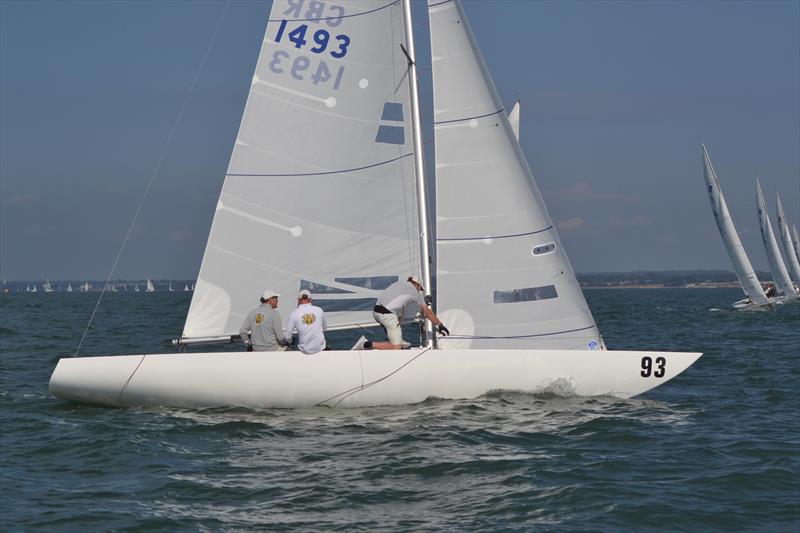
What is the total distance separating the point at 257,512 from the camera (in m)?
7.79

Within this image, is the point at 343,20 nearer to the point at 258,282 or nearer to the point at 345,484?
the point at 258,282

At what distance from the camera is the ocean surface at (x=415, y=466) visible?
25.3 feet

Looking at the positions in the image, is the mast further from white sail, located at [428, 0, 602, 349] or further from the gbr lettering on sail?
the gbr lettering on sail

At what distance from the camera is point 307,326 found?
1199cm

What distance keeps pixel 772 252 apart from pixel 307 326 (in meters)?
52.4

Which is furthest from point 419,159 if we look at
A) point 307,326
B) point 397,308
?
point 307,326

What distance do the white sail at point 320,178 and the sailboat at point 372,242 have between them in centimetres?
2

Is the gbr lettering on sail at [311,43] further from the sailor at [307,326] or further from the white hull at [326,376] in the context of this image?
the white hull at [326,376]

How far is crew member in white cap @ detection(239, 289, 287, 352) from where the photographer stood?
1241 centimetres

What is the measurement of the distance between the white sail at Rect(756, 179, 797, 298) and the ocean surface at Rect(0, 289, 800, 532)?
47.8 m

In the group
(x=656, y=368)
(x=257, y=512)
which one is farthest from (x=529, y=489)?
(x=656, y=368)

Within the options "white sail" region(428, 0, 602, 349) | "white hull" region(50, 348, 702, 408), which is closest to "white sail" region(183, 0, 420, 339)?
"white sail" region(428, 0, 602, 349)

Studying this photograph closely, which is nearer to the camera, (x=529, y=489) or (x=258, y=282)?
(x=529, y=489)

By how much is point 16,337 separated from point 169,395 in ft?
58.9
